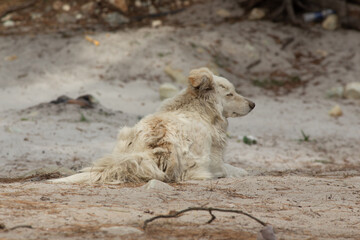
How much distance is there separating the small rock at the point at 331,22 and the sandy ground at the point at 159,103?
1.00 feet

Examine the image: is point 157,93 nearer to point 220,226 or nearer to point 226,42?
point 226,42

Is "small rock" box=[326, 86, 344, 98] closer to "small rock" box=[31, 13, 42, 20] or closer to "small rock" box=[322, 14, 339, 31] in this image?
"small rock" box=[322, 14, 339, 31]

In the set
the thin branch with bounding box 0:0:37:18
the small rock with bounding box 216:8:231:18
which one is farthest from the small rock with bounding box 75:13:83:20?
the small rock with bounding box 216:8:231:18

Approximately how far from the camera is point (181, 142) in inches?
224

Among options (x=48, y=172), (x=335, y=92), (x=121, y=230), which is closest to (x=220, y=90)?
(x=48, y=172)

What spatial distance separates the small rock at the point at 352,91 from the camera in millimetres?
13922

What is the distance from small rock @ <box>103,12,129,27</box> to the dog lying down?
1139 centimetres

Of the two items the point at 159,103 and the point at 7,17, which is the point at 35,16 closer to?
the point at 7,17

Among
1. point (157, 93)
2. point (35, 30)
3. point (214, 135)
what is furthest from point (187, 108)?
point (35, 30)

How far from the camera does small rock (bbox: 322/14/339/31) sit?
58.6 feet

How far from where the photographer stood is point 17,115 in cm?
1036

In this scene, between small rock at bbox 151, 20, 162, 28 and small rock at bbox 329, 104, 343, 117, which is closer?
small rock at bbox 329, 104, 343, 117

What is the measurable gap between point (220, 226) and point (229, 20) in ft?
49.1

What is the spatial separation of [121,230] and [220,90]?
3397 millimetres
